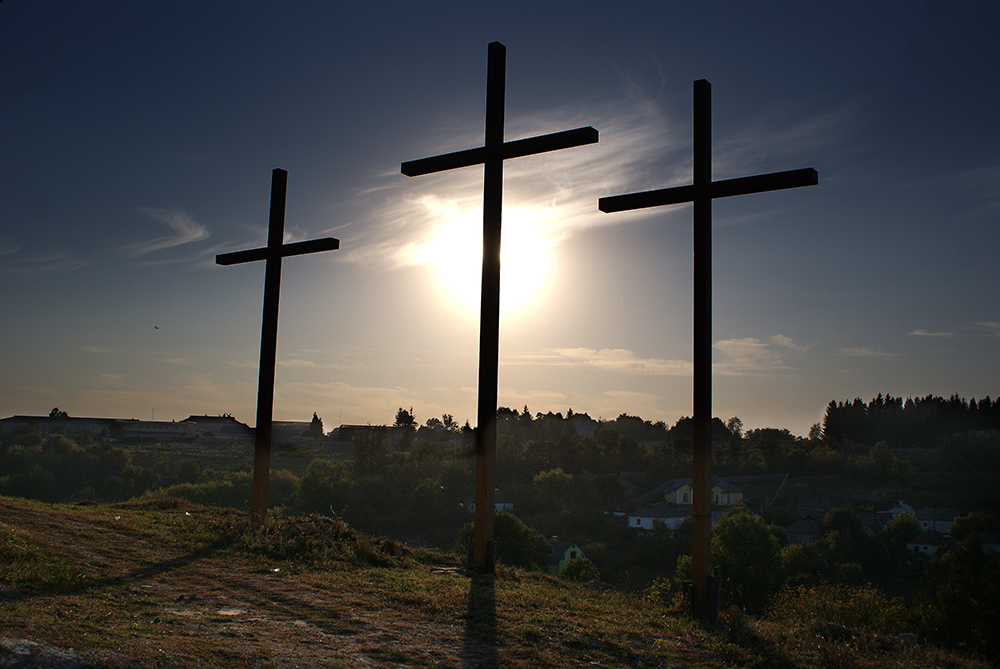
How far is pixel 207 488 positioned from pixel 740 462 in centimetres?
7244

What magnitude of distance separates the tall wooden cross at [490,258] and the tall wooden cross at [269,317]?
3440mm

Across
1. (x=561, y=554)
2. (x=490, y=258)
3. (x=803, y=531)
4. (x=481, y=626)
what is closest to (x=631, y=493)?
(x=803, y=531)

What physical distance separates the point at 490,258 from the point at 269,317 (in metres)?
4.79

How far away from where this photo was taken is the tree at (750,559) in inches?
1899

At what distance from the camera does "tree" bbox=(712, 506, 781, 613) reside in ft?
158

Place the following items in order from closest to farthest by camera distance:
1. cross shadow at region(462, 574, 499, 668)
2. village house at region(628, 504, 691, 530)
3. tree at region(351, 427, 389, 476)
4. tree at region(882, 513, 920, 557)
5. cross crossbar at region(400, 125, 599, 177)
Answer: cross shadow at region(462, 574, 499, 668) < cross crossbar at region(400, 125, 599, 177) < tree at region(882, 513, 920, 557) < village house at region(628, 504, 691, 530) < tree at region(351, 427, 389, 476)

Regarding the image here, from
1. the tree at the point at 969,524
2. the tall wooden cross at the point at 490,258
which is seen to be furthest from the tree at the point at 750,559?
the tall wooden cross at the point at 490,258

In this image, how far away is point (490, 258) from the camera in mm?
8461

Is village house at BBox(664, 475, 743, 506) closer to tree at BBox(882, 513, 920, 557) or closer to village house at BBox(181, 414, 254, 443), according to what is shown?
tree at BBox(882, 513, 920, 557)

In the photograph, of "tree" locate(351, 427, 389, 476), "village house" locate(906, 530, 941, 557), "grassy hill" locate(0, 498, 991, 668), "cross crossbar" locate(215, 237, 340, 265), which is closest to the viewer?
"grassy hill" locate(0, 498, 991, 668)

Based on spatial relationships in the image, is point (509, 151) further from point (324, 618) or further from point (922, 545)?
point (922, 545)

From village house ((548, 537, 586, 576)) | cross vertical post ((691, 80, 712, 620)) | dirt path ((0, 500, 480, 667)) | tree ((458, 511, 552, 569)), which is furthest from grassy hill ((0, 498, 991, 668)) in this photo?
village house ((548, 537, 586, 576))

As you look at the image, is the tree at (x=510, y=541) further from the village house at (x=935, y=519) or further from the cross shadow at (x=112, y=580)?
the village house at (x=935, y=519)

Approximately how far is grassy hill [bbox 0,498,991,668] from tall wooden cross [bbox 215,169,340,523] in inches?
84.2
